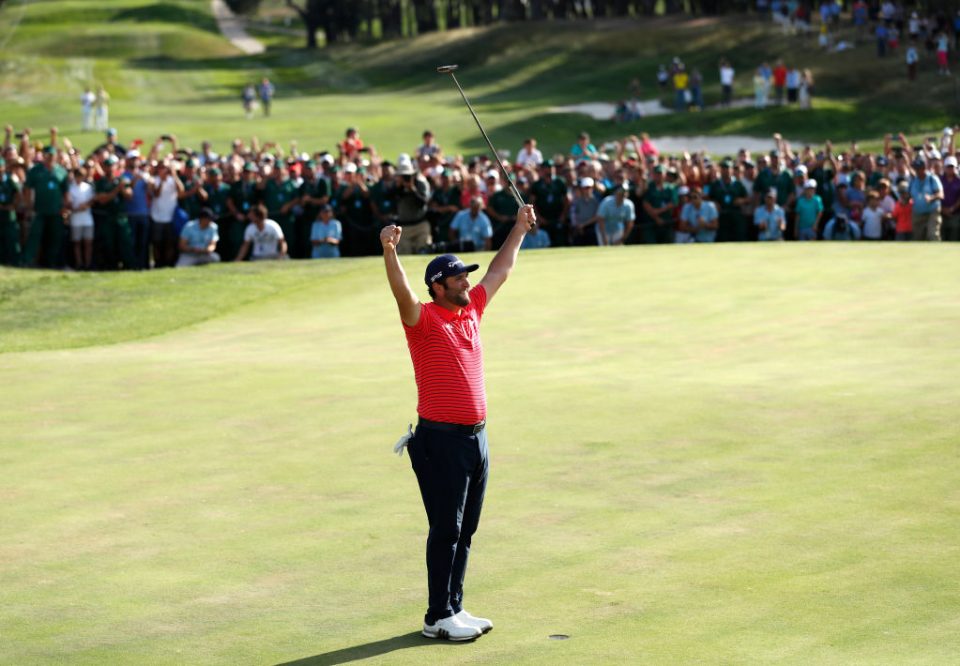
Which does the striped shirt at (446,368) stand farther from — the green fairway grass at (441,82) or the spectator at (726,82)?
the spectator at (726,82)

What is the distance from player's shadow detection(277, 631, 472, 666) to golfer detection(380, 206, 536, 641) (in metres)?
0.07

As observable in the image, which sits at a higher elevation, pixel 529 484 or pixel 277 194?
pixel 277 194

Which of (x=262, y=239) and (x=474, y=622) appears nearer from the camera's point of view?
(x=474, y=622)

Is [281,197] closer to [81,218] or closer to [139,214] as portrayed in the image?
[139,214]

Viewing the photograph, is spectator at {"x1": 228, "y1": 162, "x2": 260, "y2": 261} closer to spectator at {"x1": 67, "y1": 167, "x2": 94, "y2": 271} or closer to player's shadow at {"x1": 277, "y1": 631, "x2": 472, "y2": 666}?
spectator at {"x1": 67, "y1": 167, "x2": 94, "y2": 271}

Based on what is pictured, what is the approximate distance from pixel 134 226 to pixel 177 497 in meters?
18.5

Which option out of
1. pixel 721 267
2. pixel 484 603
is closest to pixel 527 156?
pixel 721 267

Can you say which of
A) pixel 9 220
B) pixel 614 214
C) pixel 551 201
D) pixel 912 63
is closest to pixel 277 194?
pixel 9 220

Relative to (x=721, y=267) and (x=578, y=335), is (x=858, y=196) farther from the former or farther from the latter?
(x=578, y=335)

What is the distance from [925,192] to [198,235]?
13.0 metres

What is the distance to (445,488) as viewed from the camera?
29.0 feet

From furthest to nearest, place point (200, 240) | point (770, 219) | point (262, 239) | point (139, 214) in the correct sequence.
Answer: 1. point (139, 214)
2. point (770, 219)
3. point (262, 239)
4. point (200, 240)

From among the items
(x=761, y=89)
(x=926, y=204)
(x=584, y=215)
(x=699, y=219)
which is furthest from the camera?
(x=761, y=89)

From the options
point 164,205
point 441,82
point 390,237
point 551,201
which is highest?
point 441,82
